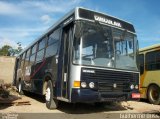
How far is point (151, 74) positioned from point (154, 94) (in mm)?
1001

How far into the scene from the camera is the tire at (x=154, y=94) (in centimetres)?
1239

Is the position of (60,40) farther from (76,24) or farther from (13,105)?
(13,105)

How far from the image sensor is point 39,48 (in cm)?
1217

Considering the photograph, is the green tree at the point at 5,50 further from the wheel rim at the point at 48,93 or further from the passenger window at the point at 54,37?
the wheel rim at the point at 48,93

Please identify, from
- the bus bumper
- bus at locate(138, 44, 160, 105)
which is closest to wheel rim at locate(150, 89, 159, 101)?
bus at locate(138, 44, 160, 105)

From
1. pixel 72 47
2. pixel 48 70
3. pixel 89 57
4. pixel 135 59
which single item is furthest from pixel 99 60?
pixel 48 70

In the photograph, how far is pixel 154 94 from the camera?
41.8 ft

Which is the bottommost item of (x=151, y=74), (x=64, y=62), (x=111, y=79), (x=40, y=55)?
(x=111, y=79)

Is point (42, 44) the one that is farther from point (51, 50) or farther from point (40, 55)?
point (51, 50)

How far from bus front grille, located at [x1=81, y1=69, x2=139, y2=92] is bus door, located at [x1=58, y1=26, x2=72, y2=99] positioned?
2.52 ft

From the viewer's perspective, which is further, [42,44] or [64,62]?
[42,44]

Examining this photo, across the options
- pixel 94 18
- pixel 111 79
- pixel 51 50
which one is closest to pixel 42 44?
pixel 51 50

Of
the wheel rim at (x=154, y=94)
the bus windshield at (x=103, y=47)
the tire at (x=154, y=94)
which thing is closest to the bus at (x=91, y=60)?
the bus windshield at (x=103, y=47)

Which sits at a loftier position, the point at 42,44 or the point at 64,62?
the point at 42,44
